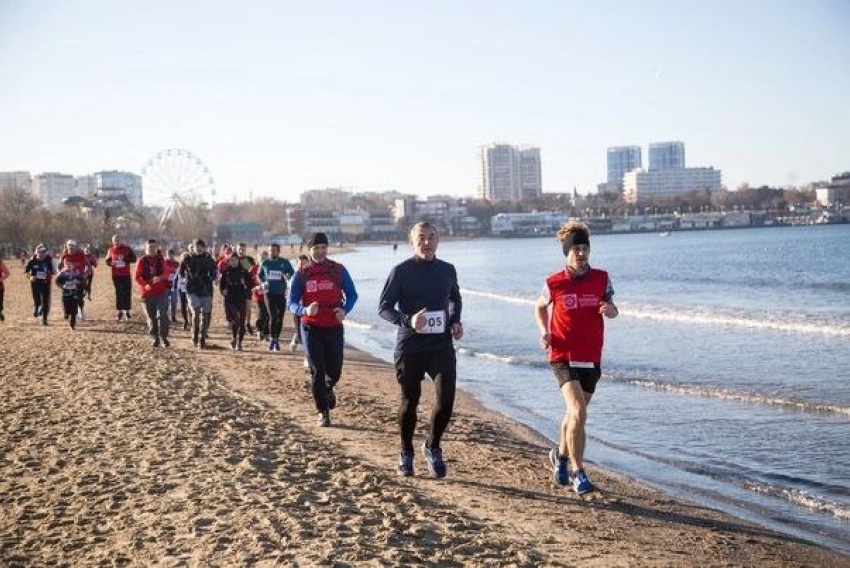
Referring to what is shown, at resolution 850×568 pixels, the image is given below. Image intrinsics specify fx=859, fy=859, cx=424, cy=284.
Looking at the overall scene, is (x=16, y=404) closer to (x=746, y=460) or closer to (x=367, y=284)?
(x=746, y=460)

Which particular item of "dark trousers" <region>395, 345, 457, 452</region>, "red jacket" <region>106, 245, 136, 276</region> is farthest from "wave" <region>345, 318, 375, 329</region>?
"dark trousers" <region>395, 345, 457, 452</region>

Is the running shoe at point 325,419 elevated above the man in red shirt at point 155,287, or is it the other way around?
the man in red shirt at point 155,287

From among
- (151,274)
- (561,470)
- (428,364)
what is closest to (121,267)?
(151,274)

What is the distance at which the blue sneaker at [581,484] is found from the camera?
6.55 meters

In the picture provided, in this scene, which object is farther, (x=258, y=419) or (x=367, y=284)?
(x=367, y=284)

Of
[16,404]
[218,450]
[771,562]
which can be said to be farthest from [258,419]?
[771,562]

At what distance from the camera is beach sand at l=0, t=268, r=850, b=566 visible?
16.9ft

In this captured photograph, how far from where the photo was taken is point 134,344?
15414 millimetres

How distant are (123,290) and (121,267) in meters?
0.89

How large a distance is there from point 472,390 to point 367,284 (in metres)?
37.2

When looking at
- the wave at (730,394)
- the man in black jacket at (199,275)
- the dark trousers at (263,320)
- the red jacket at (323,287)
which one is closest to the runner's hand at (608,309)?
the red jacket at (323,287)

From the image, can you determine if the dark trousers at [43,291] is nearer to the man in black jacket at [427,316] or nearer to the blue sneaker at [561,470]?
the man in black jacket at [427,316]

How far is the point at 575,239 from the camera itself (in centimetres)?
634

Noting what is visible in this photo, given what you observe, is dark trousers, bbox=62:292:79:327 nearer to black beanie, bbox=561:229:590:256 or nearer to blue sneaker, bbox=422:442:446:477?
blue sneaker, bbox=422:442:446:477
